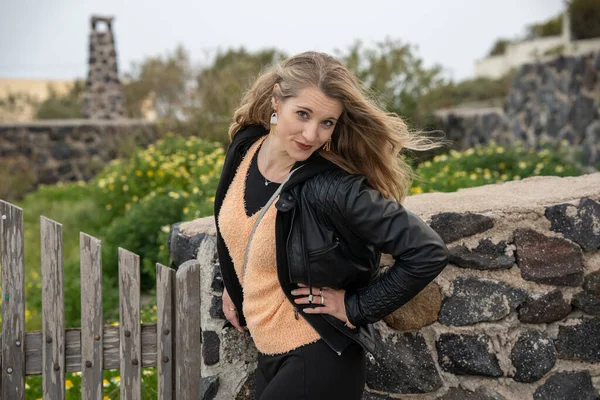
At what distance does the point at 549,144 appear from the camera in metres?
8.73

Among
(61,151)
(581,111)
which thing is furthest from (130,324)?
(61,151)

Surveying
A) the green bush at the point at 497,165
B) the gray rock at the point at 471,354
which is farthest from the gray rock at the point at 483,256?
the green bush at the point at 497,165

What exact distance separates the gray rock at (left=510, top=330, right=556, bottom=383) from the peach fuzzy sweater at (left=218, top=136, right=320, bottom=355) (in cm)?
98

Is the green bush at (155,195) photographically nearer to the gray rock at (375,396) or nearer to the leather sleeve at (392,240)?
the gray rock at (375,396)

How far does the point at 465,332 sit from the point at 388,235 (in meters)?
0.92

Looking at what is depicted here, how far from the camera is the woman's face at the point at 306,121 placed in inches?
79.2

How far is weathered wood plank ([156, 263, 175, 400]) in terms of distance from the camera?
2.43 m

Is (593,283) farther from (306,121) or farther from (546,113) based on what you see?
(546,113)

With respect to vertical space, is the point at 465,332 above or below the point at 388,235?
below

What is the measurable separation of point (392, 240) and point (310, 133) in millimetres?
395

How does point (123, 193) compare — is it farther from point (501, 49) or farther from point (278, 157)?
point (501, 49)

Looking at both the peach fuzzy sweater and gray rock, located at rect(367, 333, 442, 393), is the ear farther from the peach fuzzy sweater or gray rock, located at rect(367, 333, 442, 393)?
gray rock, located at rect(367, 333, 442, 393)

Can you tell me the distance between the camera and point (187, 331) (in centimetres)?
245

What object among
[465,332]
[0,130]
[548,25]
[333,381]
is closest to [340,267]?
[333,381]
